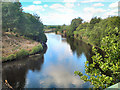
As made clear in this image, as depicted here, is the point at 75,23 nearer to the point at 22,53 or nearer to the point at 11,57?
the point at 22,53

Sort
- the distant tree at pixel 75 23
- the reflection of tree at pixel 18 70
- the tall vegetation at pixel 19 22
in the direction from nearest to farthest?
the reflection of tree at pixel 18 70 → the tall vegetation at pixel 19 22 → the distant tree at pixel 75 23

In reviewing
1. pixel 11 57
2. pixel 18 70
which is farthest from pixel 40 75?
pixel 11 57

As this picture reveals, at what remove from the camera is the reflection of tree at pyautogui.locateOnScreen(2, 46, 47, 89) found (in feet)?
28.5

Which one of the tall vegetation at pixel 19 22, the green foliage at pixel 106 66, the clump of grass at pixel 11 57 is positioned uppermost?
the tall vegetation at pixel 19 22

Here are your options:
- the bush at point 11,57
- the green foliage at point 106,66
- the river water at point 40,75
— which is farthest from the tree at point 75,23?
the green foliage at point 106,66

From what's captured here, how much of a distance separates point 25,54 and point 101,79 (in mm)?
13374

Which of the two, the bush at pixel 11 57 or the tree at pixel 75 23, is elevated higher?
the tree at pixel 75 23

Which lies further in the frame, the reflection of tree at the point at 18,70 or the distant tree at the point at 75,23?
the distant tree at the point at 75,23

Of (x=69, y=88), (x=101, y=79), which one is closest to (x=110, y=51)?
(x=101, y=79)

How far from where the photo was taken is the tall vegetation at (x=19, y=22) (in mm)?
15969

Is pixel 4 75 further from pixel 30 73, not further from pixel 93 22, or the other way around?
pixel 93 22

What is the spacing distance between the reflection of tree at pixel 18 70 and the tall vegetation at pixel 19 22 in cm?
683

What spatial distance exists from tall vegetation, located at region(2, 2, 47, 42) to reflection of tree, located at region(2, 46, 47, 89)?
683cm

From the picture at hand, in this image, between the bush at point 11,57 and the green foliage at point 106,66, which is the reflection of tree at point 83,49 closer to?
the bush at point 11,57
